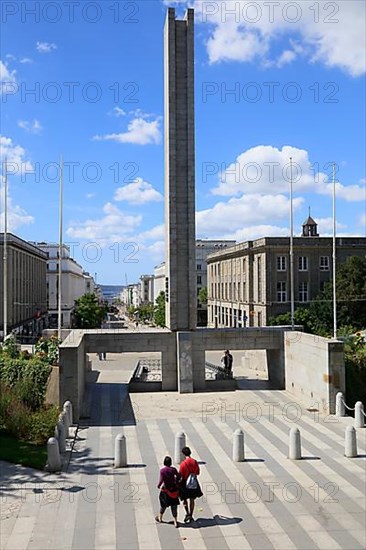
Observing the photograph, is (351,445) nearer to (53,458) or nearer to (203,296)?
(53,458)

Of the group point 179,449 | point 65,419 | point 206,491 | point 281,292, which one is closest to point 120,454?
point 179,449

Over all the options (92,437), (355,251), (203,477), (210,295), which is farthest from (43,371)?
(210,295)

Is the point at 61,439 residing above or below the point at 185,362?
below

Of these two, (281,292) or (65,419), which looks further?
(281,292)

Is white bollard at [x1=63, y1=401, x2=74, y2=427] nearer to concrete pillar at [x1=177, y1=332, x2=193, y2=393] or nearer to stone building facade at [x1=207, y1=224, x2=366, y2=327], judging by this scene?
concrete pillar at [x1=177, y1=332, x2=193, y2=393]

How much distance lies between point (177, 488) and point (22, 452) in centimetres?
679

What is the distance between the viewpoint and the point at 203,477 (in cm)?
1429

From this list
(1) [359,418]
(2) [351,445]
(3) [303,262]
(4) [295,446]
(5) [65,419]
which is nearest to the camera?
(4) [295,446]

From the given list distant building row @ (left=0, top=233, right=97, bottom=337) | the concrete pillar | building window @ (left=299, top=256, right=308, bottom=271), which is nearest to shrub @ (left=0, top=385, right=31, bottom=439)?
the concrete pillar

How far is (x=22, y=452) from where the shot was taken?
1608 centimetres

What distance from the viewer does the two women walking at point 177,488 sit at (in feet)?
36.4

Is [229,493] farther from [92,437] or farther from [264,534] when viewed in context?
[92,437]

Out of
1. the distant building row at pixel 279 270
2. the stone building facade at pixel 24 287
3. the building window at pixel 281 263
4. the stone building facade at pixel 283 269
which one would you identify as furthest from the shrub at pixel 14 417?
the building window at pixel 281 263

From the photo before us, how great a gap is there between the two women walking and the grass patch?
5.09 m
